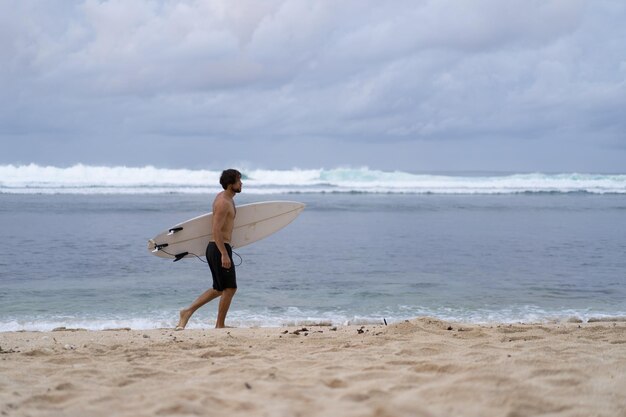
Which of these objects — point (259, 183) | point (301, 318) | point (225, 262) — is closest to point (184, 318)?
point (225, 262)

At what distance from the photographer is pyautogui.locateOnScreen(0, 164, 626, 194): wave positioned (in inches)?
1487

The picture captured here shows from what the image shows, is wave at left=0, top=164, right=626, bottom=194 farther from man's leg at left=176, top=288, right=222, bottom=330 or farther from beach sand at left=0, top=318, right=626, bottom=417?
beach sand at left=0, top=318, right=626, bottom=417

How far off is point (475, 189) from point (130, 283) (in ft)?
111

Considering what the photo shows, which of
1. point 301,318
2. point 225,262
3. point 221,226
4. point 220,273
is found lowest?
point 301,318

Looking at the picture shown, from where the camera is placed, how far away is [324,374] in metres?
4.18

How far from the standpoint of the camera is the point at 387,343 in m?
5.39

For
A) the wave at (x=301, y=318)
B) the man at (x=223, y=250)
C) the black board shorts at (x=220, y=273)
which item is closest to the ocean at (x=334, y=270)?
the wave at (x=301, y=318)

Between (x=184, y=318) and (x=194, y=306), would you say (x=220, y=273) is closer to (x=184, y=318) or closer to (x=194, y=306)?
(x=194, y=306)

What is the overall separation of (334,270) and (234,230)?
125 inches

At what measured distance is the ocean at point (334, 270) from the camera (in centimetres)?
809

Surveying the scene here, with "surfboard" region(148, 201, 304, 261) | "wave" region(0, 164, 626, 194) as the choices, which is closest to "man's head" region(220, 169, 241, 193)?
"surfboard" region(148, 201, 304, 261)

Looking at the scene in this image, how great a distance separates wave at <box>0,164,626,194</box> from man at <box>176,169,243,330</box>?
1137 inches

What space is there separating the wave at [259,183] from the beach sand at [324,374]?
3054 centimetres

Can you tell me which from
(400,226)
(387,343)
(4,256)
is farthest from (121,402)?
(400,226)
